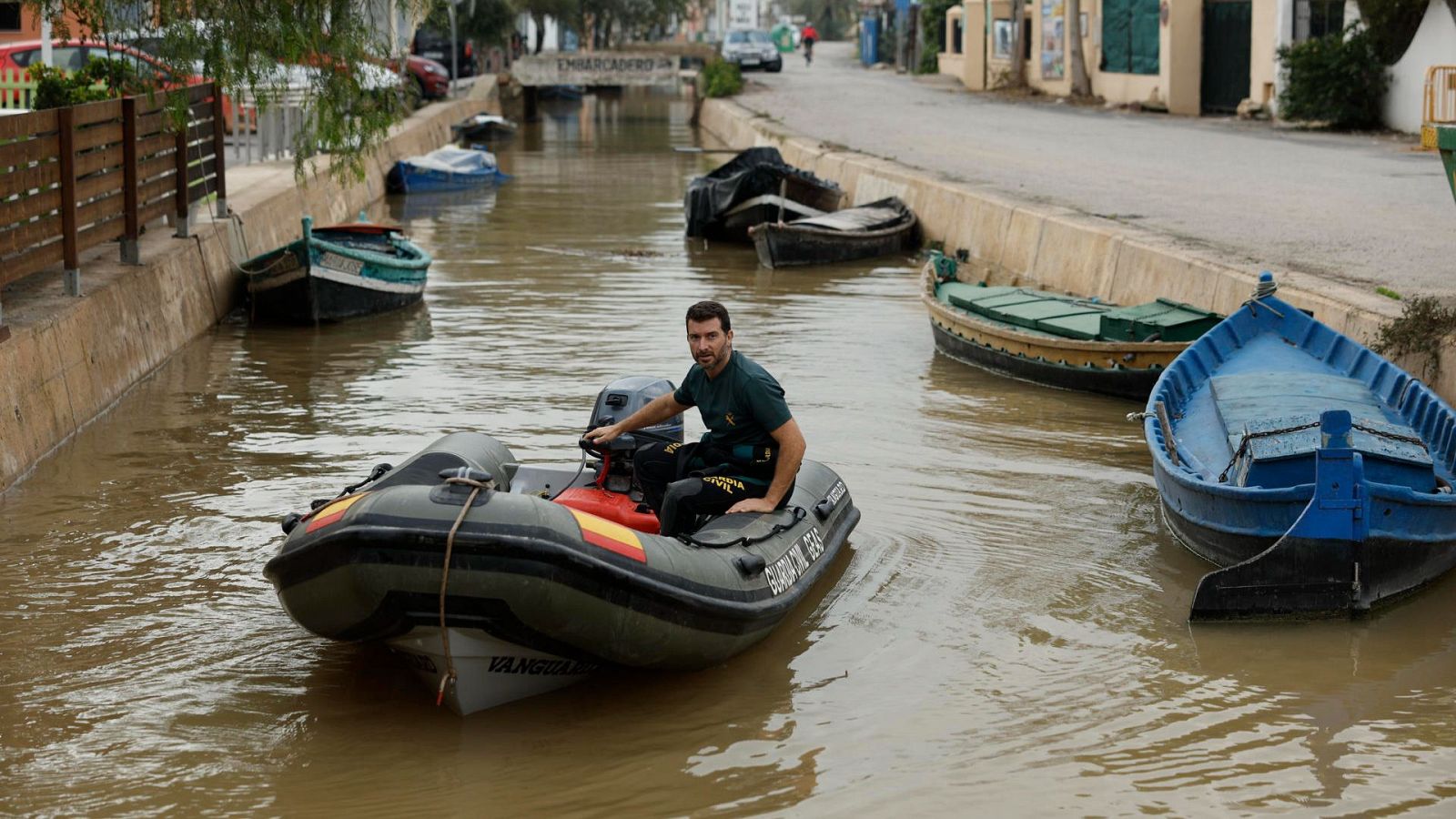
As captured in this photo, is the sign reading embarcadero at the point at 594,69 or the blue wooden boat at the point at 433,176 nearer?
the blue wooden boat at the point at 433,176

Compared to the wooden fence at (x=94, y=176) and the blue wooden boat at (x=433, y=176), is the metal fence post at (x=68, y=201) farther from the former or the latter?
the blue wooden boat at (x=433, y=176)

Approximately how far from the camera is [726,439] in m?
8.05

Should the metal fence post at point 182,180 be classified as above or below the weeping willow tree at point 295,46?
below

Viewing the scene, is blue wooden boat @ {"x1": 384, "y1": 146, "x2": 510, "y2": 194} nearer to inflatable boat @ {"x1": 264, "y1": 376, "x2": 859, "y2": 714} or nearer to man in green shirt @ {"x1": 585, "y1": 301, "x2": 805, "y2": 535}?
man in green shirt @ {"x1": 585, "y1": 301, "x2": 805, "y2": 535}

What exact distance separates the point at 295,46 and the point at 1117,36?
3236cm

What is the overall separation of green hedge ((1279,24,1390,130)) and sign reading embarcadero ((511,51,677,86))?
26.0 meters

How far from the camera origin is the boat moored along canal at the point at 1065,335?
1280 cm

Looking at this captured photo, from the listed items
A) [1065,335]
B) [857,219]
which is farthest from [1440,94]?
[1065,335]

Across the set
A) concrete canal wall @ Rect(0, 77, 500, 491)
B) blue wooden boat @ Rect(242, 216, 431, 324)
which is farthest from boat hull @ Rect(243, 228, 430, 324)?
concrete canal wall @ Rect(0, 77, 500, 491)

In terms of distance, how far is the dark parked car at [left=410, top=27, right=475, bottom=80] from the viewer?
54.8 metres

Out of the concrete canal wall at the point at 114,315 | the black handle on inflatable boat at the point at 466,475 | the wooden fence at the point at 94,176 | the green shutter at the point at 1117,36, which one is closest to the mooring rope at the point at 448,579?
the black handle on inflatable boat at the point at 466,475

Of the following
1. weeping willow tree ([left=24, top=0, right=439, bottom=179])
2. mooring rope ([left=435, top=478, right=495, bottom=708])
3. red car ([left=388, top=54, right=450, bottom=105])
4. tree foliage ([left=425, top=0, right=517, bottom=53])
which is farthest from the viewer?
tree foliage ([left=425, top=0, right=517, bottom=53])

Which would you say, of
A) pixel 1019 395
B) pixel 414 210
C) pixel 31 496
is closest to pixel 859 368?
pixel 1019 395

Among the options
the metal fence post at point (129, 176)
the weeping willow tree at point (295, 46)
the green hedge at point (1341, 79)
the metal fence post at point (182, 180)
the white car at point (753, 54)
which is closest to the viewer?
the weeping willow tree at point (295, 46)
